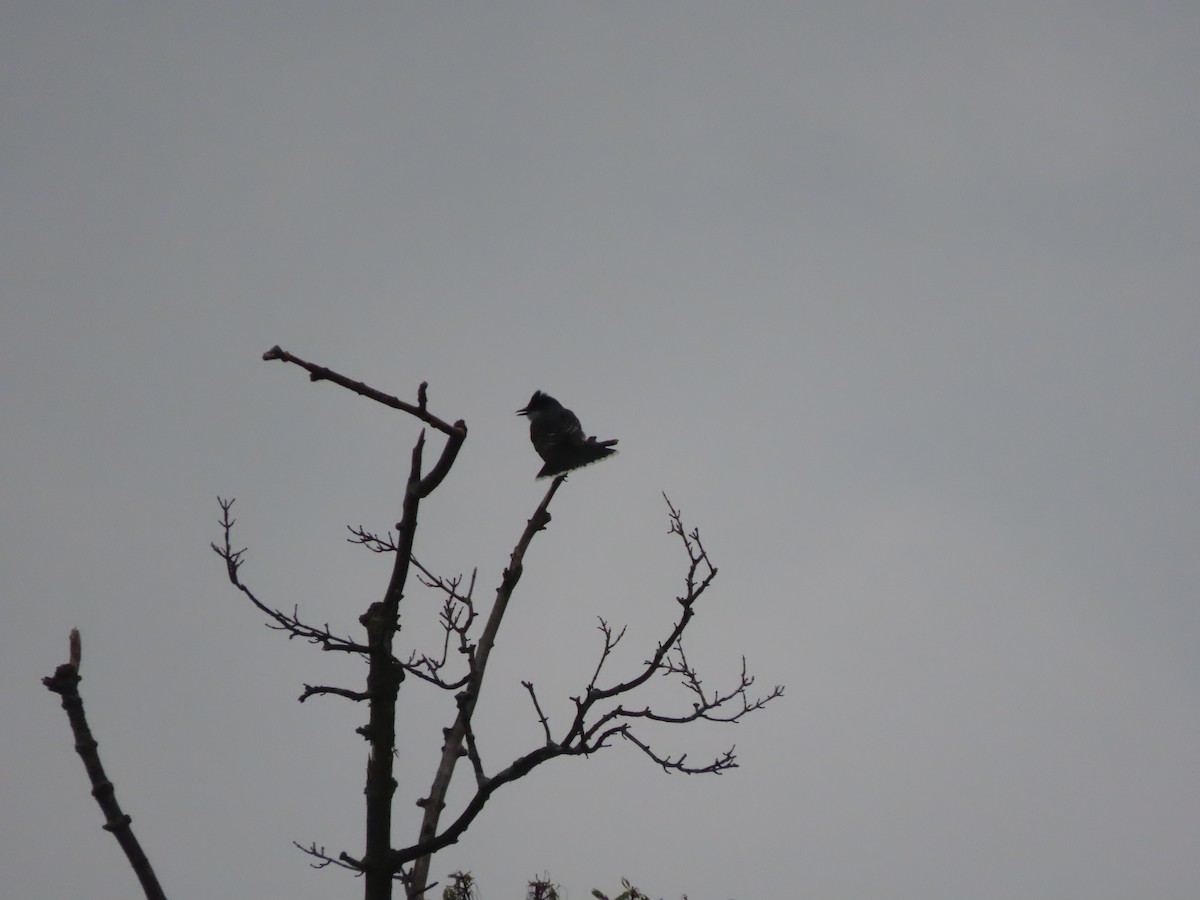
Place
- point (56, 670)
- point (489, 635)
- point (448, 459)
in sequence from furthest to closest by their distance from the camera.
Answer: point (489, 635) < point (448, 459) < point (56, 670)

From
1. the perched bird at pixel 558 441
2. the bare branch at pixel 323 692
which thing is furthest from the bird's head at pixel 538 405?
the bare branch at pixel 323 692

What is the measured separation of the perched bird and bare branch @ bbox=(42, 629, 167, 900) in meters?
7.58

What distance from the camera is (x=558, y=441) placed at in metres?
10.9

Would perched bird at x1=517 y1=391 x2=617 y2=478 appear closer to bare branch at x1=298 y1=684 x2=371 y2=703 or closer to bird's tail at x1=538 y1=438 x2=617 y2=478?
bird's tail at x1=538 y1=438 x2=617 y2=478

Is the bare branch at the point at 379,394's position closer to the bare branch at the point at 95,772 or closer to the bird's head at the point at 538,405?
the bare branch at the point at 95,772

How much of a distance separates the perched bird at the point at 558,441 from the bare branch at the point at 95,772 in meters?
7.58

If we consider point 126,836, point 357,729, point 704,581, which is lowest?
point 126,836

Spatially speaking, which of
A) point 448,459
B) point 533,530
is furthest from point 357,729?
point 533,530

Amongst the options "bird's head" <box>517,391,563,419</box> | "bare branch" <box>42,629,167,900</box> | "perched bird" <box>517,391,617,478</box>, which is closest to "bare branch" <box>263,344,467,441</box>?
"bare branch" <box>42,629,167,900</box>

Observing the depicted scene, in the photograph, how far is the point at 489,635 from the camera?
535cm

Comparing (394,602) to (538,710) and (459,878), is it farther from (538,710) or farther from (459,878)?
(459,878)

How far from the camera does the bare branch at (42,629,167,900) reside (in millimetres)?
2031

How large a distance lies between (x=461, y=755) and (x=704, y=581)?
1.50 m

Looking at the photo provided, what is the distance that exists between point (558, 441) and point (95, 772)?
349 inches
